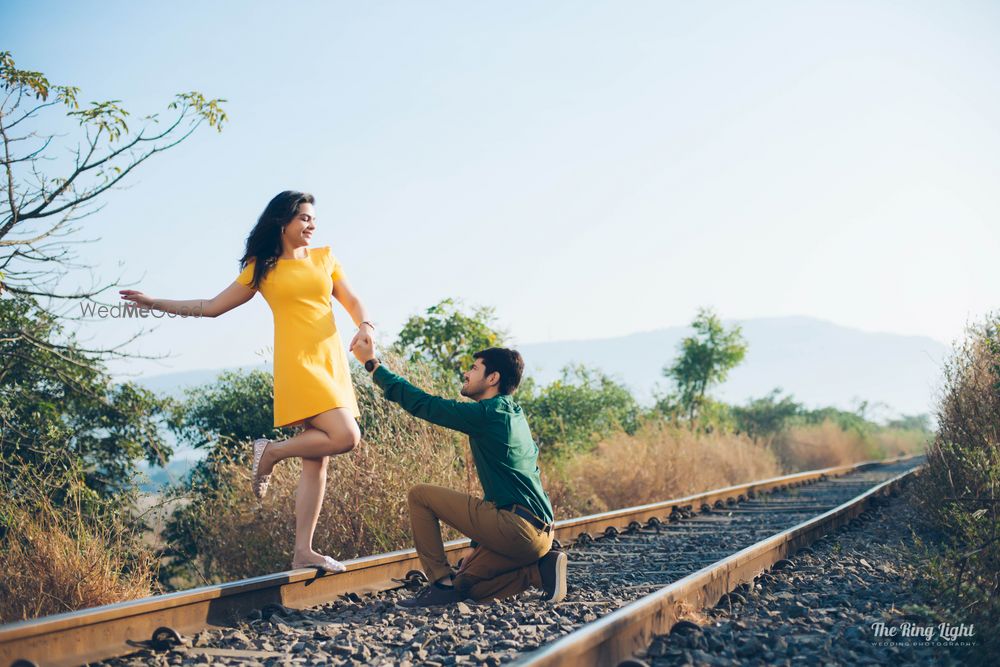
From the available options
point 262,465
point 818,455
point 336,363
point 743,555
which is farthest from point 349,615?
point 818,455

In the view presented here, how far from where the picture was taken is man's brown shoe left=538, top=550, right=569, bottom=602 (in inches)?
196

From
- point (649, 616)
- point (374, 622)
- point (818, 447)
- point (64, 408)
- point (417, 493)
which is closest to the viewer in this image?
point (649, 616)

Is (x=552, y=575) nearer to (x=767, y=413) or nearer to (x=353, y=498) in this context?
(x=353, y=498)

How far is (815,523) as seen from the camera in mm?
7969

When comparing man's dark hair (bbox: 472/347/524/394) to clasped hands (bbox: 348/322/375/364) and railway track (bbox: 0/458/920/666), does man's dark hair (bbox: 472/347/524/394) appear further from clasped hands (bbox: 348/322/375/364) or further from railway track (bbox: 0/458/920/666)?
railway track (bbox: 0/458/920/666)

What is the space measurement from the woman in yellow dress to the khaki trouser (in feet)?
1.72

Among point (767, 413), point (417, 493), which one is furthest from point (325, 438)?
point (767, 413)

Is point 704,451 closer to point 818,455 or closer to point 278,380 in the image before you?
point 278,380

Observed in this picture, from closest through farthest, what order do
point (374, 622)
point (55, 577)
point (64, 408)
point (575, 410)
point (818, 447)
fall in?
point (374, 622)
point (55, 577)
point (64, 408)
point (575, 410)
point (818, 447)

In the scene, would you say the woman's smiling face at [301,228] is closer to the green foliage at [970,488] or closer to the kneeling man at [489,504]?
the kneeling man at [489,504]

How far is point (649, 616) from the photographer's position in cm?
394

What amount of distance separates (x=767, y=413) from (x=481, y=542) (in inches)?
1175

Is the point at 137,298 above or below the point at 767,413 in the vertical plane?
above

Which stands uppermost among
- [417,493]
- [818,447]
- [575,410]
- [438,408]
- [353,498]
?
[575,410]
